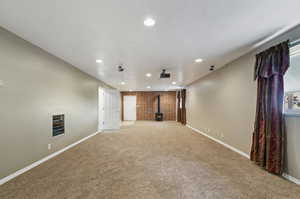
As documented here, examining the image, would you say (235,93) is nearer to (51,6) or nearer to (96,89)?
(51,6)

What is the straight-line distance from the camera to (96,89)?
19.4ft

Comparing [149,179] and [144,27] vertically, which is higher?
[144,27]

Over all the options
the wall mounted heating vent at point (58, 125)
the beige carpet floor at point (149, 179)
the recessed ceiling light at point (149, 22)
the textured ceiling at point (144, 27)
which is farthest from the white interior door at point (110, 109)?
the recessed ceiling light at point (149, 22)

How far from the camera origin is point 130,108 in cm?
1100

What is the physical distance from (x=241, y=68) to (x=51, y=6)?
395 cm

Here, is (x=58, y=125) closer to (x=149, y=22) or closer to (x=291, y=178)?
(x=149, y=22)

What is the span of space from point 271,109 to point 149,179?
250cm

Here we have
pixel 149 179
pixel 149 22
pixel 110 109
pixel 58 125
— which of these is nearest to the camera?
pixel 149 22

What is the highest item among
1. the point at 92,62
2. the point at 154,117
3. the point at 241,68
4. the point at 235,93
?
the point at 92,62

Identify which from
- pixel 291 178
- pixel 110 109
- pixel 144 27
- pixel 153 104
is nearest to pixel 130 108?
pixel 153 104

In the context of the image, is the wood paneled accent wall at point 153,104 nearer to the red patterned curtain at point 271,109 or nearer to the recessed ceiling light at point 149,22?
the red patterned curtain at point 271,109

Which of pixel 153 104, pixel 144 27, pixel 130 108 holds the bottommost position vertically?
pixel 130 108

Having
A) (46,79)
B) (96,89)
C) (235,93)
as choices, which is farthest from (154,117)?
(46,79)

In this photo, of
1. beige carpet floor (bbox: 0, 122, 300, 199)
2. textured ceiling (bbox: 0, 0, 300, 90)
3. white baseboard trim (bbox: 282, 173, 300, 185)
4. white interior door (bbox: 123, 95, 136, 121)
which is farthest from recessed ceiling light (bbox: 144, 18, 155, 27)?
white interior door (bbox: 123, 95, 136, 121)
